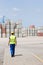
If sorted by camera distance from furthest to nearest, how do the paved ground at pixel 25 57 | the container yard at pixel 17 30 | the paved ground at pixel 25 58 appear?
the container yard at pixel 17 30 → the paved ground at pixel 25 57 → the paved ground at pixel 25 58

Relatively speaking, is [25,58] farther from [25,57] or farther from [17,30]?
[17,30]

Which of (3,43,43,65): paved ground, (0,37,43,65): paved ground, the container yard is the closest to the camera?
(3,43,43,65): paved ground

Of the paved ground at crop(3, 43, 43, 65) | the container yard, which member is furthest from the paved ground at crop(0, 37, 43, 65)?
the container yard

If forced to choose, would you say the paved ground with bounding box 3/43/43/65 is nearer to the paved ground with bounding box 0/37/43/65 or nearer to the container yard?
the paved ground with bounding box 0/37/43/65

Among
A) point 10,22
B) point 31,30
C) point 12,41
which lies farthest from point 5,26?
point 12,41

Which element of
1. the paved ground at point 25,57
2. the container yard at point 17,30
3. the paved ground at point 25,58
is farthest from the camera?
the container yard at point 17,30

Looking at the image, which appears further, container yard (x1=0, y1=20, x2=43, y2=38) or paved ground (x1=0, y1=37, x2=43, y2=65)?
container yard (x1=0, y1=20, x2=43, y2=38)

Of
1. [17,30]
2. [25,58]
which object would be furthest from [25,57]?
[17,30]

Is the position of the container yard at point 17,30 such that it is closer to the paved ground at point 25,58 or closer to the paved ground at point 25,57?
the paved ground at point 25,57

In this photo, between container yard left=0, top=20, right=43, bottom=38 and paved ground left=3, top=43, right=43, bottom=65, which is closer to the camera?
paved ground left=3, top=43, right=43, bottom=65

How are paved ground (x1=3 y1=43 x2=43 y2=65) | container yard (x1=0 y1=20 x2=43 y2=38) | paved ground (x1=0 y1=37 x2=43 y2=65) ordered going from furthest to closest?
container yard (x1=0 y1=20 x2=43 y2=38), paved ground (x1=0 y1=37 x2=43 y2=65), paved ground (x1=3 y1=43 x2=43 y2=65)

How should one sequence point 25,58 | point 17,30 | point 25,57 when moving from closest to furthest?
1. point 25,58
2. point 25,57
3. point 17,30

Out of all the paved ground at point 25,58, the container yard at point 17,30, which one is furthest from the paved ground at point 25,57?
the container yard at point 17,30

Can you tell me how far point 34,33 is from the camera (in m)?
94.3
